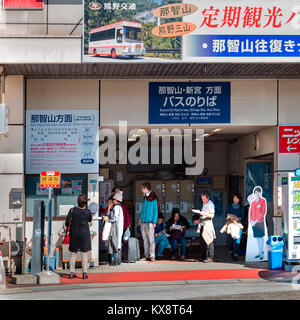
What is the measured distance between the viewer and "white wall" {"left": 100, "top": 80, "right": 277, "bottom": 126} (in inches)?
566

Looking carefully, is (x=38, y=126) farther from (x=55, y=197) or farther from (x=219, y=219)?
(x=219, y=219)

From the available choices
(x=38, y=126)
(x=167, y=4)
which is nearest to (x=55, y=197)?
(x=38, y=126)

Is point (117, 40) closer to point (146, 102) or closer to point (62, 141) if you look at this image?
point (146, 102)

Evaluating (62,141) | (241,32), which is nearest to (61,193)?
(62,141)

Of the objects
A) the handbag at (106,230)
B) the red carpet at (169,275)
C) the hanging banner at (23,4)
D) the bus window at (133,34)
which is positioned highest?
the hanging banner at (23,4)

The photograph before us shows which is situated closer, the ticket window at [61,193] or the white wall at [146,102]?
the ticket window at [61,193]

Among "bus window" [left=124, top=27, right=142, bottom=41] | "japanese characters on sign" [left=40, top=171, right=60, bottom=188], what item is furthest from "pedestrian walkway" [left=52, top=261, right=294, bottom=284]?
"bus window" [left=124, top=27, right=142, bottom=41]

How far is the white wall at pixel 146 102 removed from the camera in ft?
47.2

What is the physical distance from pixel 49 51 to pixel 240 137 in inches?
292

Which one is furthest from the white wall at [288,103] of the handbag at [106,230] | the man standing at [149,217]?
the handbag at [106,230]

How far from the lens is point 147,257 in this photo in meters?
15.1

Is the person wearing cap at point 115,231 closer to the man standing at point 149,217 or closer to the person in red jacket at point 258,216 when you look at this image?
the man standing at point 149,217

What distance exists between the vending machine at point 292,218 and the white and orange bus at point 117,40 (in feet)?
14.3

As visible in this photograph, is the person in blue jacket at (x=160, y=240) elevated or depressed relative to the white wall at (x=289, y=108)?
depressed
